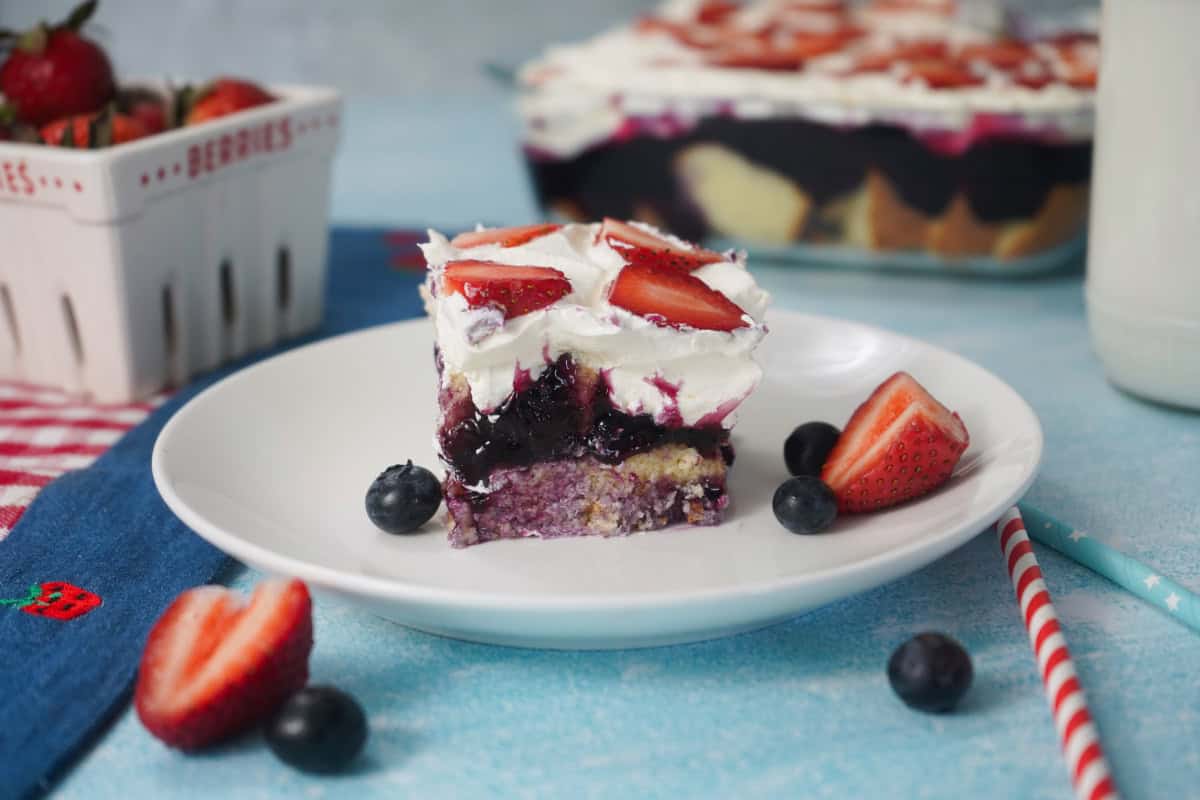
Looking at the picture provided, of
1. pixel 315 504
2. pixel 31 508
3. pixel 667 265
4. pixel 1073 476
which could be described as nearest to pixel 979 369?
pixel 1073 476

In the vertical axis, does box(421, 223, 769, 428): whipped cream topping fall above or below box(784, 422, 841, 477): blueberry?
above

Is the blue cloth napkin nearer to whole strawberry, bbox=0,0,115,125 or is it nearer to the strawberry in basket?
the strawberry in basket

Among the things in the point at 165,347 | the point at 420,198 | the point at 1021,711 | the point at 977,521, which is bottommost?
the point at 420,198

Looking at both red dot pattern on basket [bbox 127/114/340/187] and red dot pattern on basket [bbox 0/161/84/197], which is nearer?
red dot pattern on basket [bbox 0/161/84/197]

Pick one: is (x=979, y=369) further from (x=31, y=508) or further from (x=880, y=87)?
(x=31, y=508)

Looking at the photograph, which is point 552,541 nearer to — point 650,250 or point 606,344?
point 606,344

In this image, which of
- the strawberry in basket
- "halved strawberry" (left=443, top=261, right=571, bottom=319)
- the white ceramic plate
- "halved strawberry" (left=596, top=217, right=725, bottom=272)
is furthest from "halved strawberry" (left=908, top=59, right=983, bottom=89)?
the strawberry in basket

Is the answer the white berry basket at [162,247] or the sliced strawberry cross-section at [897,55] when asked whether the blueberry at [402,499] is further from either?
the sliced strawberry cross-section at [897,55]
